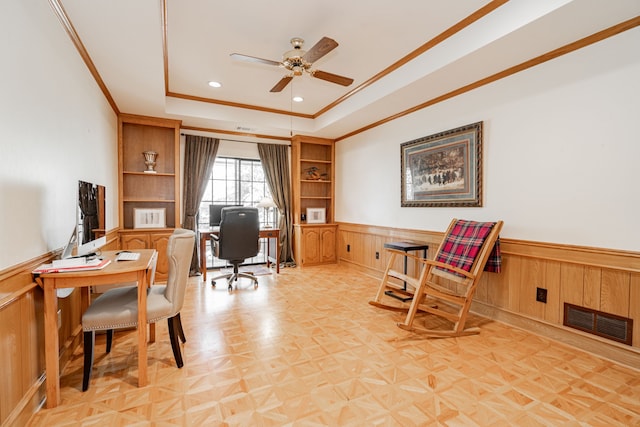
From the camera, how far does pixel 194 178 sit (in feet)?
16.6

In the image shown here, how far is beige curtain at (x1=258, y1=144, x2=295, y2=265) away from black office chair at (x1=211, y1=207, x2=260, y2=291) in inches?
59.3

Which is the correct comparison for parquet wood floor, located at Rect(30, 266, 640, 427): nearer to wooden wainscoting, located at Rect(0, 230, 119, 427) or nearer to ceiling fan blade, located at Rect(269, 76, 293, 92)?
wooden wainscoting, located at Rect(0, 230, 119, 427)

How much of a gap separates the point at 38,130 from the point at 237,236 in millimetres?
2590

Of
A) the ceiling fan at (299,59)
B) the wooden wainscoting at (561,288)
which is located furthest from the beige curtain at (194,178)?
the wooden wainscoting at (561,288)

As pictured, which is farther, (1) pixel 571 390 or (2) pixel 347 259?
(2) pixel 347 259

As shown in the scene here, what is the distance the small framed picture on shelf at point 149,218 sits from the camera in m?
4.41

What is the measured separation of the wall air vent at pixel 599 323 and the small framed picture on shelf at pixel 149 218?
507 cm

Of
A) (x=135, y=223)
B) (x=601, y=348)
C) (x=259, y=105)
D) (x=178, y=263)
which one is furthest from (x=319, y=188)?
(x=601, y=348)

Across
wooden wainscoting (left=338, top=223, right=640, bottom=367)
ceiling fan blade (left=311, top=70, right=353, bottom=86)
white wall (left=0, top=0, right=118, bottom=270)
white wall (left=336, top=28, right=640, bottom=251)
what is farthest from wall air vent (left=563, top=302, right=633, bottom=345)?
white wall (left=0, top=0, right=118, bottom=270)

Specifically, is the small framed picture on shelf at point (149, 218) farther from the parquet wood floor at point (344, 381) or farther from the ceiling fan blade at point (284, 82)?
the ceiling fan blade at point (284, 82)

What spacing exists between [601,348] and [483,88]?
102 inches

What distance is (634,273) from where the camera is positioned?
2111mm

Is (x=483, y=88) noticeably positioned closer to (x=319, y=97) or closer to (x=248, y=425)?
(x=319, y=97)

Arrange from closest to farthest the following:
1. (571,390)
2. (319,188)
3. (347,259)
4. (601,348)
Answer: (571,390) < (601,348) < (347,259) < (319,188)
